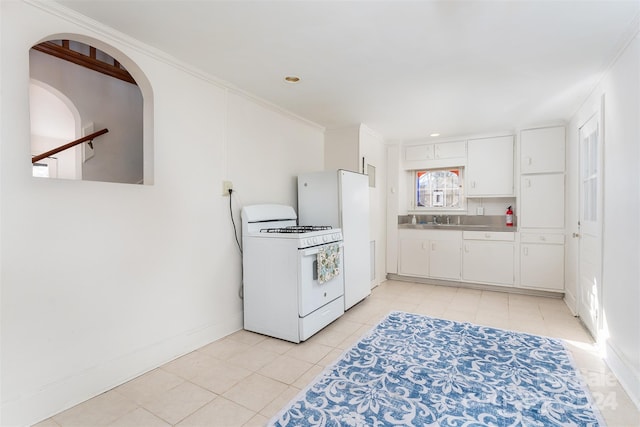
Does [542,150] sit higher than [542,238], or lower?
higher

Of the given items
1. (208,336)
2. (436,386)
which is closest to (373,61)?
(436,386)

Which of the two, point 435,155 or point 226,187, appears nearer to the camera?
point 226,187

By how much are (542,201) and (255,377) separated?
4.05 metres

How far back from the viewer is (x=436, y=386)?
1.99 meters

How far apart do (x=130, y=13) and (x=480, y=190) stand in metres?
4.49

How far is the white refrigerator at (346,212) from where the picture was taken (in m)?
3.39

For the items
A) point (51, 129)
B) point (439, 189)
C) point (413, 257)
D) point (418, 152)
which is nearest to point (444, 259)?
point (413, 257)

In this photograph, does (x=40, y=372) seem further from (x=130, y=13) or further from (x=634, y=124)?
(x=634, y=124)

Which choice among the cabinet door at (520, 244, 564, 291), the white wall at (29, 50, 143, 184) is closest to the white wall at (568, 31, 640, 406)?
the cabinet door at (520, 244, 564, 291)

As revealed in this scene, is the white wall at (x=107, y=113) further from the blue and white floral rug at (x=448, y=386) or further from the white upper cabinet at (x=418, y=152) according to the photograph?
the white upper cabinet at (x=418, y=152)

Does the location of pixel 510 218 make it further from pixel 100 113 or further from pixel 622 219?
pixel 100 113

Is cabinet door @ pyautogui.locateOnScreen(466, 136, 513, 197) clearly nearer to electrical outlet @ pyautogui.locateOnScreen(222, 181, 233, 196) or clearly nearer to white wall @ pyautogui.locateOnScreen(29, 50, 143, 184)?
electrical outlet @ pyautogui.locateOnScreen(222, 181, 233, 196)

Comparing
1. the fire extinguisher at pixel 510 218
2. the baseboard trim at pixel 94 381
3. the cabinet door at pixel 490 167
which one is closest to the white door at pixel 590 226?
the cabinet door at pixel 490 167

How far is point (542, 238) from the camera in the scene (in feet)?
13.1
